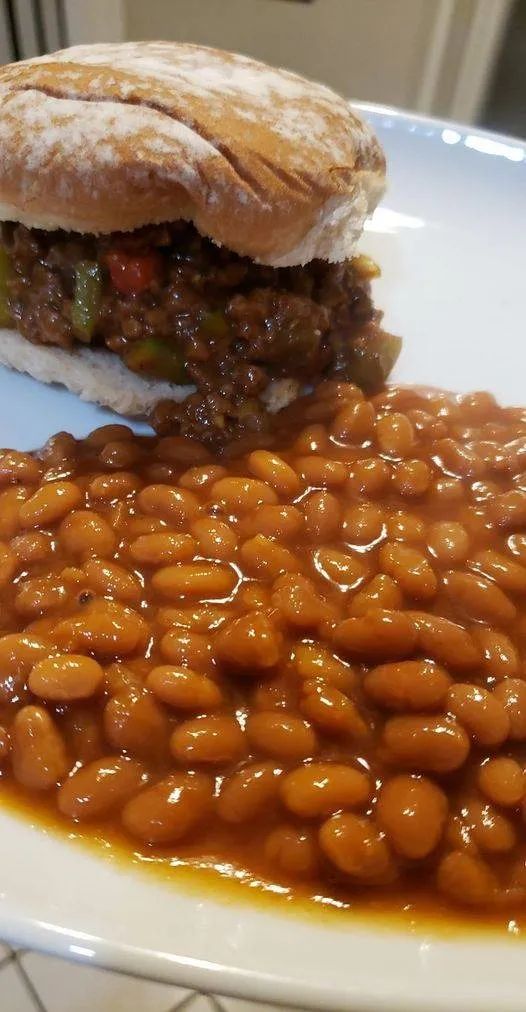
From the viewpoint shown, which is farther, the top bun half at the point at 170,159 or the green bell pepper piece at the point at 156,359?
the green bell pepper piece at the point at 156,359

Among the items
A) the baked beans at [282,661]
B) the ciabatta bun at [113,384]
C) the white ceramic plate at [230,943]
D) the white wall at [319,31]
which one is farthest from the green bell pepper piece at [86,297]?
the white wall at [319,31]

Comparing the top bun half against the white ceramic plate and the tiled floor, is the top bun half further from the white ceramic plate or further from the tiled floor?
the tiled floor

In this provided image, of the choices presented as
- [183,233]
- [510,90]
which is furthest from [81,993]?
[510,90]

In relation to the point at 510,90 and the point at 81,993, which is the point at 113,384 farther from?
the point at 510,90

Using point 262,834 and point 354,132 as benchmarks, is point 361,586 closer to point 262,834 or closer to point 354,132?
point 262,834

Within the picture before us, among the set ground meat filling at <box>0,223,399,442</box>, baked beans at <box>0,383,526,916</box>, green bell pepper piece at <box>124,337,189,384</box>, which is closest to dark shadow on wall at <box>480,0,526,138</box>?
ground meat filling at <box>0,223,399,442</box>

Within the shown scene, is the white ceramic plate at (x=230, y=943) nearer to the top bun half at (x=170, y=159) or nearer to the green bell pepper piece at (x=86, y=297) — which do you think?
the green bell pepper piece at (x=86, y=297)
